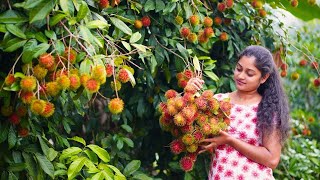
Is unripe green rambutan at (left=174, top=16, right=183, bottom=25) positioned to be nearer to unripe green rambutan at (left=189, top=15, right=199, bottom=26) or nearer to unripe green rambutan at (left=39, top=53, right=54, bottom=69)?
unripe green rambutan at (left=189, top=15, right=199, bottom=26)

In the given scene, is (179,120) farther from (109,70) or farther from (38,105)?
(38,105)

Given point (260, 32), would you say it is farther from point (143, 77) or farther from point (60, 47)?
point (60, 47)

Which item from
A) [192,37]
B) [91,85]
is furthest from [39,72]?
[192,37]

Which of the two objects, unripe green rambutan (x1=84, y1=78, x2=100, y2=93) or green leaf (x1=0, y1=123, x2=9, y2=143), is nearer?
unripe green rambutan (x1=84, y1=78, x2=100, y2=93)

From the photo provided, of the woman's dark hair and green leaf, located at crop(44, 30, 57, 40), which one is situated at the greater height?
green leaf, located at crop(44, 30, 57, 40)

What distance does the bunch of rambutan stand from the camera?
1826mm

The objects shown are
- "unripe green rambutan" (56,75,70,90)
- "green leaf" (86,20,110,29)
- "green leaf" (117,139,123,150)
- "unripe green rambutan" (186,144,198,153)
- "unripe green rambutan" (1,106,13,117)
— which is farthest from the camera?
"green leaf" (117,139,123,150)

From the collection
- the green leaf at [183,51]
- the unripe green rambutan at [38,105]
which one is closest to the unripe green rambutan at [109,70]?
the unripe green rambutan at [38,105]

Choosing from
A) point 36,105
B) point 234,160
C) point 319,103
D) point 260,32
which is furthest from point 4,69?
point 319,103

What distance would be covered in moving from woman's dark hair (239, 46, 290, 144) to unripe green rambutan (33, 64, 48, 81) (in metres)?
0.87

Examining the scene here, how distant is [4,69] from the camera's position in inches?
74.6

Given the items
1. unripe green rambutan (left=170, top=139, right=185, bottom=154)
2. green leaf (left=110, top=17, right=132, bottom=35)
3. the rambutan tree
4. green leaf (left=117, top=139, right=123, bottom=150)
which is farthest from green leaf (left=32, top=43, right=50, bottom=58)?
green leaf (left=117, top=139, right=123, bottom=150)

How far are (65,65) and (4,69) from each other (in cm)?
37

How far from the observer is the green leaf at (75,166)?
1839 millimetres
